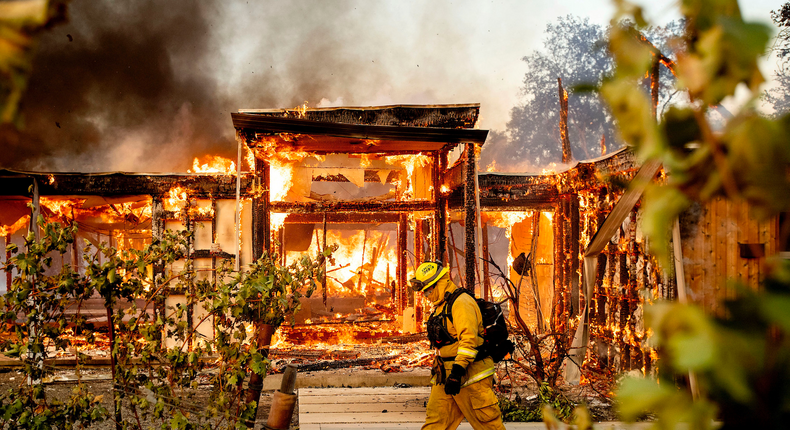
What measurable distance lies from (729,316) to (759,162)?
235 millimetres

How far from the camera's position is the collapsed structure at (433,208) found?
5.86 meters

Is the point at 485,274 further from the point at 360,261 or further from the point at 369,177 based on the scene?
the point at 360,261

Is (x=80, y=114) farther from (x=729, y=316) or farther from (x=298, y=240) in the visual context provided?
(x=729, y=316)

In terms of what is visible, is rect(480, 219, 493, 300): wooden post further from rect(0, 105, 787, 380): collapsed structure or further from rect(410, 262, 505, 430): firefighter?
rect(410, 262, 505, 430): firefighter

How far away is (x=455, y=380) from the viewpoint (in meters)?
3.92

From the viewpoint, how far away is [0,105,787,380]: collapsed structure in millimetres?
5863

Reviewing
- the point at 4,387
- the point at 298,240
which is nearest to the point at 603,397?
the point at 4,387

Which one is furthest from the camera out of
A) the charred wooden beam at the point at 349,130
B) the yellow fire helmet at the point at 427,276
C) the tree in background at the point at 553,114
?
the tree in background at the point at 553,114

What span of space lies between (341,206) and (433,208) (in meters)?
1.75

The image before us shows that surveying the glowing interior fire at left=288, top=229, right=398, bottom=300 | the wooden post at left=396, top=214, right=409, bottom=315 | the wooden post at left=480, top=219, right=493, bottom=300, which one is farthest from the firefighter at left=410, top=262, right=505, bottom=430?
the glowing interior fire at left=288, top=229, right=398, bottom=300

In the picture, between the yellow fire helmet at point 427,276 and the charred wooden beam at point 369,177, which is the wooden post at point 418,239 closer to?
the charred wooden beam at point 369,177

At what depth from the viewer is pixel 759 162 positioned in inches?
24.6

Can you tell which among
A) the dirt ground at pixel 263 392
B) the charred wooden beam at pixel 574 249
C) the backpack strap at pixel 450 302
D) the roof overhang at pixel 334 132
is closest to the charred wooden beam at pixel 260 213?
the roof overhang at pixel 334 132

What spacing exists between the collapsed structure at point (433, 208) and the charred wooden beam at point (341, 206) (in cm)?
2
